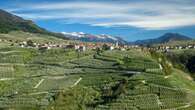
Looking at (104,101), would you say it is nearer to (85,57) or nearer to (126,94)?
(126,94)

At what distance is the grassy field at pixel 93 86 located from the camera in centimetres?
6750

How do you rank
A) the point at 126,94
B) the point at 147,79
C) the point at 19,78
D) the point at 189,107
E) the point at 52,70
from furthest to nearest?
the point at 52,70, the point at 19,78, the point at 147,79, the point at 126,94, the point at 189,107

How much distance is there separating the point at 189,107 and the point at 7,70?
137 ft

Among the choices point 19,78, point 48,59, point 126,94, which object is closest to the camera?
point 126,94

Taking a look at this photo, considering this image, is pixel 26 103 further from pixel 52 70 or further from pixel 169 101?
pixel 52 70

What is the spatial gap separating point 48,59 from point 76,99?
41.7m

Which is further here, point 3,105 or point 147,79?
point 147,79

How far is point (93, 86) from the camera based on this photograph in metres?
78.1

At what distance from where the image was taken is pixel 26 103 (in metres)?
68.9

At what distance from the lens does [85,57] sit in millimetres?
113188

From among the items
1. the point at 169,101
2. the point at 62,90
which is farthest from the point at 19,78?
the point at 169,101

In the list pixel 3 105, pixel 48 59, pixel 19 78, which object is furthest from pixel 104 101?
pixel 48 59

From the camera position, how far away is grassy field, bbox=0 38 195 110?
6750 cm

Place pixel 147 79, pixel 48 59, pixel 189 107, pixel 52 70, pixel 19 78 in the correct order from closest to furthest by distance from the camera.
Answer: pixel 189 107, pixel 147 79, pixel 19 78, pixel 52 70, pixel 48 59
